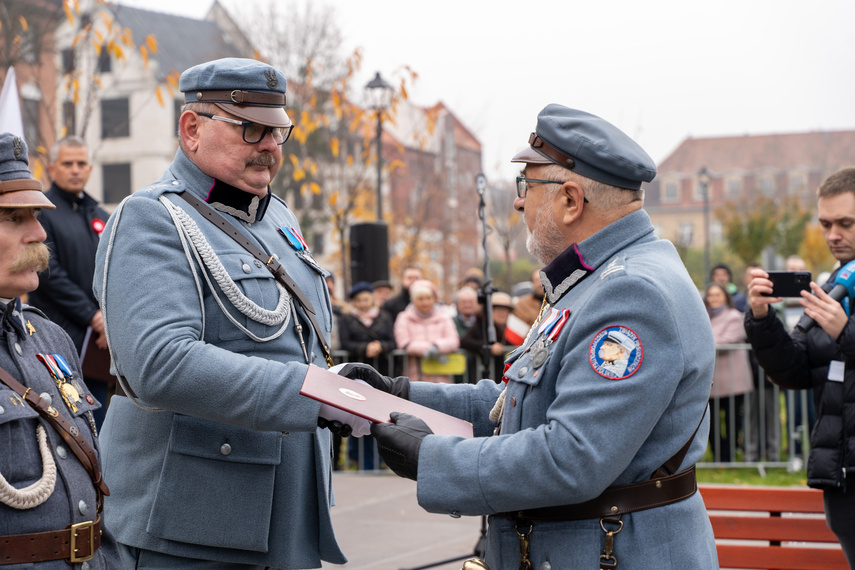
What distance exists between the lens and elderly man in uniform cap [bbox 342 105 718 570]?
2064mm

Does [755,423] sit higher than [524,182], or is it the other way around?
[524,182]

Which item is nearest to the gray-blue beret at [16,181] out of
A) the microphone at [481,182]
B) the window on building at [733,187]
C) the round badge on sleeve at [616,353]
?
the round badge on sleeve at [616,353]

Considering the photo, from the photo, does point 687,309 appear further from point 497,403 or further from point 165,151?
point 165,151

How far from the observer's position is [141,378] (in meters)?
2.48

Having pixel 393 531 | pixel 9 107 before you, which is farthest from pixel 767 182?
pixel 9 107

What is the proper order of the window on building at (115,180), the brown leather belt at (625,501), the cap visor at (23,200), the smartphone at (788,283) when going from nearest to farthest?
the brown leather belt at (625,501), the cap visor at (23,200), the smartphone at (788,283), the window on building at (115,180)

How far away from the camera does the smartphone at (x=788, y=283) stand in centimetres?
456

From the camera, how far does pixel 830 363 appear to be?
3.92 meters

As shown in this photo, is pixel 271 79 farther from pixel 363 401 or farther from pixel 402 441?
pixel 402 441

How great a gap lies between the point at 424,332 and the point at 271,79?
662cm

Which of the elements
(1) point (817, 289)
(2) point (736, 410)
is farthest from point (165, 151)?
(1) point (817, 289)

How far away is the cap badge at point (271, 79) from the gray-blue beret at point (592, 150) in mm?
974

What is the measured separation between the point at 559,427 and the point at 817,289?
7.84 ft

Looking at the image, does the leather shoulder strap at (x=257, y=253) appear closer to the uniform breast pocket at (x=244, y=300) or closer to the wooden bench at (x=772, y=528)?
the uniform breast pocket at (x=244, y=300)
